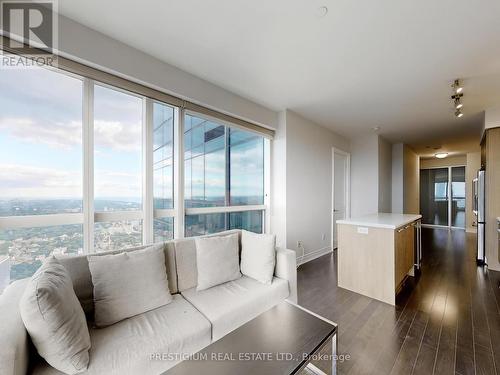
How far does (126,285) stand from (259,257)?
3.68 feet

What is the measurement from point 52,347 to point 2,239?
1106 mm

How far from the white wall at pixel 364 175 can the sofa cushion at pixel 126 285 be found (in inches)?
186

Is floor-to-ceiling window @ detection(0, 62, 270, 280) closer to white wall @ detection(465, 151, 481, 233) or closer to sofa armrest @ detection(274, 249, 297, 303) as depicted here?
sofa armrest @ detection(274, 249, 297, 303)

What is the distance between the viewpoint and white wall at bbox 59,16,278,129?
1760 millimetres

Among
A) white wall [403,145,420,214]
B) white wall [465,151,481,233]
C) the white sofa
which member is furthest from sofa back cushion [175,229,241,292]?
white wall [465,151,481,233]

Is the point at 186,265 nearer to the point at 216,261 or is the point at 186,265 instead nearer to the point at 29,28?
the point at 216,261

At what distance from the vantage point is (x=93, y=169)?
2006mm

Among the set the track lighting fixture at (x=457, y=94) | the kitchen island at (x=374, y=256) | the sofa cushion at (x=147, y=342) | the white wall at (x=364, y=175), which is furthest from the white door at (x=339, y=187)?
the sofa cushion at (x=147, y=342)

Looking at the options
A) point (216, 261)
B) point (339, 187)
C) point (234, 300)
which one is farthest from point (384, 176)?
point (234, 300)

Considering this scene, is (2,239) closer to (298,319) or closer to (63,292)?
(63,292)

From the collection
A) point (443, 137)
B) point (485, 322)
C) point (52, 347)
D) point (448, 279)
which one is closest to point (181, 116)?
point (52, 347)

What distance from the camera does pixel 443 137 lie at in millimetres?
5086

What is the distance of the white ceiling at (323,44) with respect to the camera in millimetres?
1632

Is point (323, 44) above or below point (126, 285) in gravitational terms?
above
